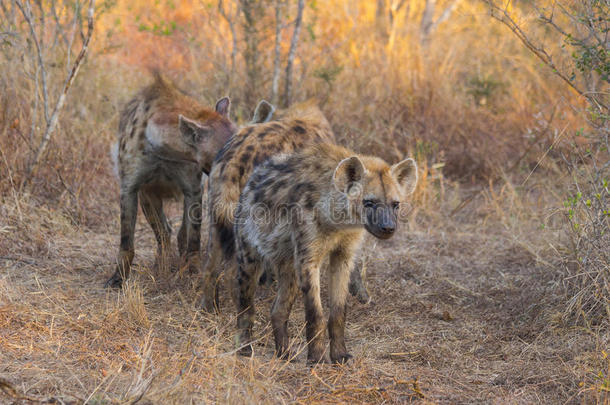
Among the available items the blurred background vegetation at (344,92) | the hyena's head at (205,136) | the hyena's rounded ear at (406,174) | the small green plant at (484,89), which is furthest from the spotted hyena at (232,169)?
the small green plant at (484,89)

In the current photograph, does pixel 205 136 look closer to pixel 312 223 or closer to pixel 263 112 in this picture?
pixel 263 112

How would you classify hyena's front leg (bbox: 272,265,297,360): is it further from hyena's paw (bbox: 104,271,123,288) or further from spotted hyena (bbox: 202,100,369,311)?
hyena's paw (bbox: 104,271,123,288)

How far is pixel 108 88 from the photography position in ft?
25.8

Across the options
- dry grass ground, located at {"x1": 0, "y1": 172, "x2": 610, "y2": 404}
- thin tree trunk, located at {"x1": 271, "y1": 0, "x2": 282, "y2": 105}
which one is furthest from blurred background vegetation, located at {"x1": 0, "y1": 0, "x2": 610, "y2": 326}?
dry grass ground, located at {"x1": 0, "y1": 172, "x2": 610, "y2": 404}

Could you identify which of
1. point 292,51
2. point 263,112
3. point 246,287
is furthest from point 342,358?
point 292,51

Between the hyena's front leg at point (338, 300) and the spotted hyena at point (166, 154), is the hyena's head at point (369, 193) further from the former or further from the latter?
the spotted hyena at point (166, 154)

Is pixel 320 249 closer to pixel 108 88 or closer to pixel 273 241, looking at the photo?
pixel 273 241

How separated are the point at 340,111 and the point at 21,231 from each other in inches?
130

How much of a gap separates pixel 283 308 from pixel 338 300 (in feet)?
0.96

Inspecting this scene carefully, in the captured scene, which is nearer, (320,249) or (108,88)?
(320,249)

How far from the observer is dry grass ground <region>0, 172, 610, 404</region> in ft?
9.62

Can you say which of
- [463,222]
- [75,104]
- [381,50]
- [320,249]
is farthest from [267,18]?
[320,249]

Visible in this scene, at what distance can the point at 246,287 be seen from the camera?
374cm

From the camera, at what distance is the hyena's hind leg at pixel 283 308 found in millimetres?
3596
